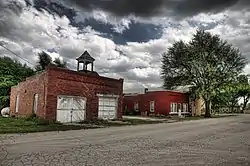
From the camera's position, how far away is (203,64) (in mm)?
44094

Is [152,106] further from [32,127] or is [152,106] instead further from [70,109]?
[32,127]

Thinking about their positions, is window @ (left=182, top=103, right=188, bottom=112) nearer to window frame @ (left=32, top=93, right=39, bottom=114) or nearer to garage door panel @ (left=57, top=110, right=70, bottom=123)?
garage door panel @ (left=57, top=110, right=70, bottom=123)

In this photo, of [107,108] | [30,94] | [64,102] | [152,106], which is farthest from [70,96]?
[152,106]

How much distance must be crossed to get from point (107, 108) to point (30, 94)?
702 cm

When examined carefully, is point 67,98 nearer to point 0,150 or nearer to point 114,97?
point 114,97

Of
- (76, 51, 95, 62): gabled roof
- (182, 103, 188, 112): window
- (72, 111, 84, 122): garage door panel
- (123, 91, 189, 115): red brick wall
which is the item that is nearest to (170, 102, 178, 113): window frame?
(123, 91, 189, 115): red brick wall

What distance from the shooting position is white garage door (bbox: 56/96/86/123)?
2302cm

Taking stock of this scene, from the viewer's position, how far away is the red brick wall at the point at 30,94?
2306cm

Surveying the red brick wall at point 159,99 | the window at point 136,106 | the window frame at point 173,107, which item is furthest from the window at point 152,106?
the window at point 136,106

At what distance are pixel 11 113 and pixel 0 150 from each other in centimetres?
2591

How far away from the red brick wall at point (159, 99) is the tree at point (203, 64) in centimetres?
190

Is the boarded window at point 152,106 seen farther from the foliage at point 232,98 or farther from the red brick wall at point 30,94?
the red brick wall at point 30,94

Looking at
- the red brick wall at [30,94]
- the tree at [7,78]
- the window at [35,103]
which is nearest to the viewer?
the red brick wall at [30,94]

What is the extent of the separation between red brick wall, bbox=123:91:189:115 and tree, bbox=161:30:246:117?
1.90m
